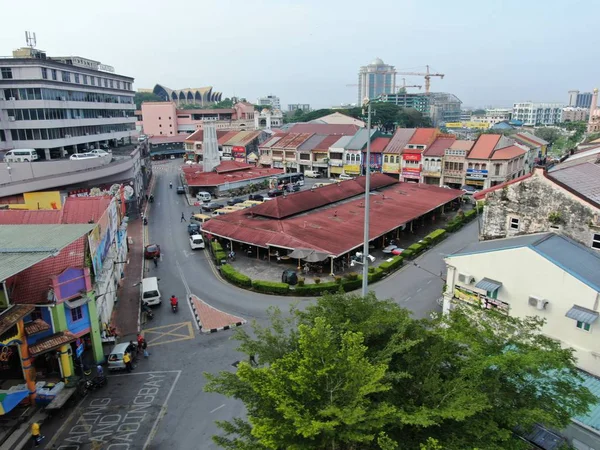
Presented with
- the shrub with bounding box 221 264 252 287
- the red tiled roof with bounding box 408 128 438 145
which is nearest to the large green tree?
the shrub with bounding box 221 264 252 287

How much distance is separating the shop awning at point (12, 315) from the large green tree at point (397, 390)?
10.4 metres

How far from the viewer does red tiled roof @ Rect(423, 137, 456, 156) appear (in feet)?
199

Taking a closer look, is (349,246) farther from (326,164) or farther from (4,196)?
(326,164)

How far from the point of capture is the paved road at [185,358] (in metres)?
15.9

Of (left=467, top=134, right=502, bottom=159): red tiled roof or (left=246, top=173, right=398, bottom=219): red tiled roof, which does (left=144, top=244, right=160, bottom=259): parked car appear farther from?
(left=467, top=134, right=502, bottom=159): red tiled roof

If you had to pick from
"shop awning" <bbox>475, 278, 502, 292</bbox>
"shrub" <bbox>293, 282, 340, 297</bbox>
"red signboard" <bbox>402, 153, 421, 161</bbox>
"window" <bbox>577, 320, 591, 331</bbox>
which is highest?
"red signboard" <bbox>402, 153, 421, 161</bbox>

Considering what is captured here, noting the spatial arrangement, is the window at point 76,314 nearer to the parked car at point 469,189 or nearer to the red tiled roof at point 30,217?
the red tiled roof at point 30,217

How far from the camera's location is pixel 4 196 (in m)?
36.2

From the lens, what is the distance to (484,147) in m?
57.0

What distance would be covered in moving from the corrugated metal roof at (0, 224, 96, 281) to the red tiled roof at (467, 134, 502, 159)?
166ft

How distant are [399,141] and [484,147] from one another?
13338 mm

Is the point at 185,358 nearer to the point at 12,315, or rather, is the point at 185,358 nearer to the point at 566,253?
the point at 12,315

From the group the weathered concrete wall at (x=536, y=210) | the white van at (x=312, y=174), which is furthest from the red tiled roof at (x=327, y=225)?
the white van at (x=312, y=174)

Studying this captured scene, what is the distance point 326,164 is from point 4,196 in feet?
158
